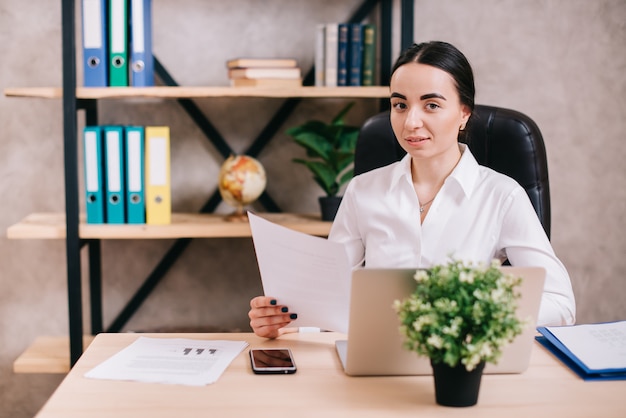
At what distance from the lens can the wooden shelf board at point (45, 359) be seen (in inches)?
88.3

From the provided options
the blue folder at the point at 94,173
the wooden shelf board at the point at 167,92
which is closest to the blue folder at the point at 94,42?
the wooden shelf board at the point at 167,92

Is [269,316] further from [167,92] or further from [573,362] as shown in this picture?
[167,92]

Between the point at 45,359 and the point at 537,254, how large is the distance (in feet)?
5.31

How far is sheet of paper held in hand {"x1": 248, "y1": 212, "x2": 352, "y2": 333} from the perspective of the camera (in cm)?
112

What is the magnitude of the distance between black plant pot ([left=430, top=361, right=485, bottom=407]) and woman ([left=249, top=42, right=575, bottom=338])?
0.43m

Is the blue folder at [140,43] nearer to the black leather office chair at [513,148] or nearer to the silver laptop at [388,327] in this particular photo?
the black leather office chair at [513,148]

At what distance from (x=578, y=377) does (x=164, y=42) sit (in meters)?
1.85

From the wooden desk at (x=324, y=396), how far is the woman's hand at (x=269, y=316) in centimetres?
12

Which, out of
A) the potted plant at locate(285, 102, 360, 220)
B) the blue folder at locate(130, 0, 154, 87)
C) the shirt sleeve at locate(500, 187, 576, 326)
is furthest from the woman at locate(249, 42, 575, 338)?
the blue folder at locate(130, 0, 154, 87)

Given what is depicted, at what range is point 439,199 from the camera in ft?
5.04

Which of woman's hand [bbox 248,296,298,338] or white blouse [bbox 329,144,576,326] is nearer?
woman's hand [bbox 248,296,298,338]

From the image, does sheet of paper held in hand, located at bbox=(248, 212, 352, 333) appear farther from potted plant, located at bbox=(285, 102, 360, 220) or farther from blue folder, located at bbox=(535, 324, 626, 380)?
potted plant, located at bbox=(285, 102, 360, 220)

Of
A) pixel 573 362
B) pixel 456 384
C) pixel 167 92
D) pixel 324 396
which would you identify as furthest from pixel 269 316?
pixel 167 92

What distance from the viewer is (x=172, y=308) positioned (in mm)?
2584
